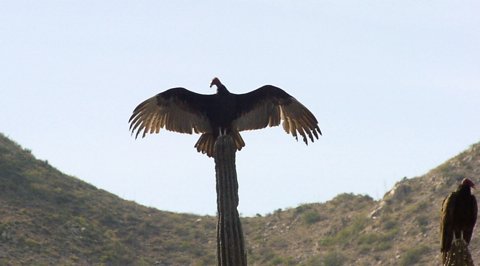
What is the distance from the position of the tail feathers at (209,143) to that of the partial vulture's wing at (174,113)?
10 centimetres

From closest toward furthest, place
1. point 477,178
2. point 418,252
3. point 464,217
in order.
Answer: point 464,217
point 418,252
point 477,178

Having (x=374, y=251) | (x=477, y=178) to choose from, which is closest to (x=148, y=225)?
(x=374, y=251)

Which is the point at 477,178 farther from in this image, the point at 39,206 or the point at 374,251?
the point at 39,206

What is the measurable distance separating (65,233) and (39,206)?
6.28 ft

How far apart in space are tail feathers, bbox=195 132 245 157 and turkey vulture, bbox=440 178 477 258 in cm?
418

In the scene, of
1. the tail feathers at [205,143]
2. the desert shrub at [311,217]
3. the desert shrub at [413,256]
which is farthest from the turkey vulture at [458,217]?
the desert shrub at [311,217]

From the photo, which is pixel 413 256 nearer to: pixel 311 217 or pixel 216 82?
pixel 311 217

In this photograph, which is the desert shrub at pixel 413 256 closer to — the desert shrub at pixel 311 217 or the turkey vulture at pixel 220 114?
the desert shrub at pixel 311 217

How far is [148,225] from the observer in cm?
3453

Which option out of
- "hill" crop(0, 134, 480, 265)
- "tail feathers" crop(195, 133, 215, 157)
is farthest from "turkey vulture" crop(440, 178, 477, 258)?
"hill" crop(0, 134, 480, 265)

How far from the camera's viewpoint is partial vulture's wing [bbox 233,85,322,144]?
11.8m

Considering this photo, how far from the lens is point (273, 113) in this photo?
12.3m

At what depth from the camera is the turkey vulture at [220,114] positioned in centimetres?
1168

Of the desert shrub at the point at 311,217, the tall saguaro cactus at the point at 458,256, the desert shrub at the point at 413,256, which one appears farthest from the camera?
the desert shrub at the point at 311,217
